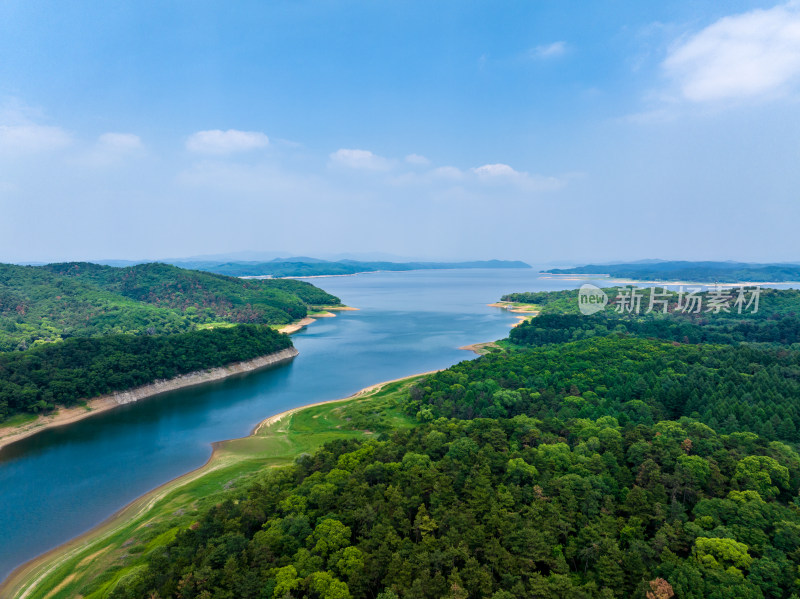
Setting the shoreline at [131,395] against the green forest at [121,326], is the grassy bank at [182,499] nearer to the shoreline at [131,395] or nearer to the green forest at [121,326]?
the shoreline at [131,395]

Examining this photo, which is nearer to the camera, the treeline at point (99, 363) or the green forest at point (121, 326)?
the treeline at point (99, 363)

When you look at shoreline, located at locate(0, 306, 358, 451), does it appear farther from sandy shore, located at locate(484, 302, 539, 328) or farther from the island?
sandy shore, located at locate(484, 302, 539, 328)

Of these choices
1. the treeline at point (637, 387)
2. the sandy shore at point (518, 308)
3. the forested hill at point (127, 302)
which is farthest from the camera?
the sandy shore at point (518, 308)

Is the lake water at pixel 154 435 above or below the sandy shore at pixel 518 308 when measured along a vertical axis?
below

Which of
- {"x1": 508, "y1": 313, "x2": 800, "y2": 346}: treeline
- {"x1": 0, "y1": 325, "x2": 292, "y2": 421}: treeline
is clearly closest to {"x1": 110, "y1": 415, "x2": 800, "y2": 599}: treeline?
{"x1": 0, "y1": 325, "x2": 292, "y2": 421}: treeline

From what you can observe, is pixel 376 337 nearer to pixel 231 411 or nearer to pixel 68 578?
pixel 231 411

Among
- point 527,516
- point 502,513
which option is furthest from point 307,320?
point 527,516

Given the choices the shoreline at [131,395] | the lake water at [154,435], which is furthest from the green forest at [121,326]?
the lake water at [154,435]
